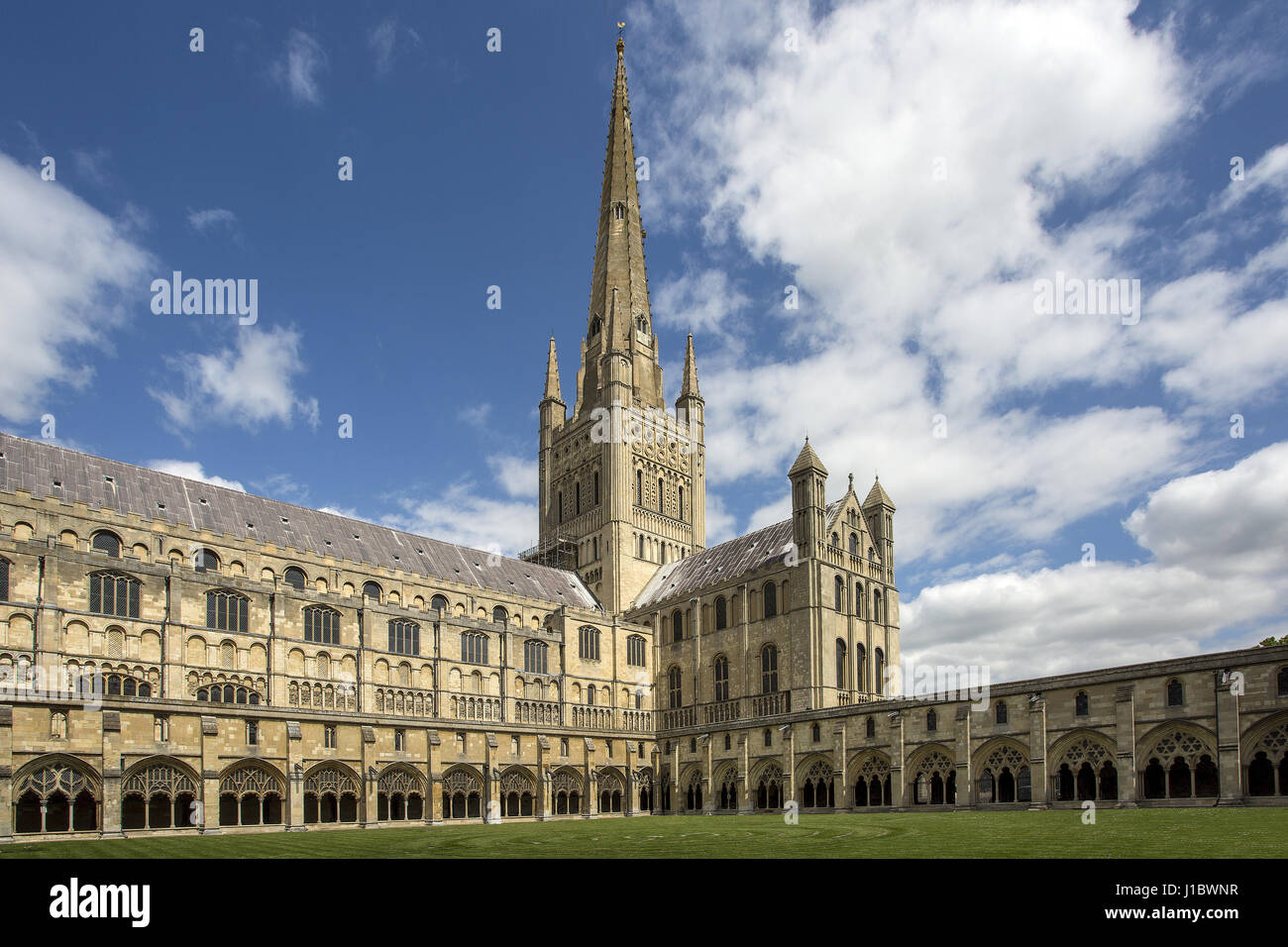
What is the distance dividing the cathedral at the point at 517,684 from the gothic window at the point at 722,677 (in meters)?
0.16

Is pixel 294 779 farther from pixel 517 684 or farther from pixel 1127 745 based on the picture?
pixel 1127 745

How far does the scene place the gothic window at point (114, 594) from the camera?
51.5 m

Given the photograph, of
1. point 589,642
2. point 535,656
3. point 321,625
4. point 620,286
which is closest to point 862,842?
point 321,625

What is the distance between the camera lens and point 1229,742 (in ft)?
131

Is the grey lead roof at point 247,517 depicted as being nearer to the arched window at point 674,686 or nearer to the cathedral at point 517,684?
the cathedral at point 517,684

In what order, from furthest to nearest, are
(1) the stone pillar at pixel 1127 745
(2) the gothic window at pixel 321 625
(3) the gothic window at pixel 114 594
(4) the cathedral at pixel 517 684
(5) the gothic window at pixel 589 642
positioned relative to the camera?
(5) the gothic window at pixel 589 642, (2) the gothic window at pixel 321 625, (3) the gothic window at pixel 114 594, (4) the cathedral at pixel 517 684, (1) the stone pillar at pixel 1127 745

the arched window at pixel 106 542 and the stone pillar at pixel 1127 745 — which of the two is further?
the arched window at pixel 106 542

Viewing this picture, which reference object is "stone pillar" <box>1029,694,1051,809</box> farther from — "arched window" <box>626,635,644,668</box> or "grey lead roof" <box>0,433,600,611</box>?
"grey lead roof" <box>0,433,600,611</box>

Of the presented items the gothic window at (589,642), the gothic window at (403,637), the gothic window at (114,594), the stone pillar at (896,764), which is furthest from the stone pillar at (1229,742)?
the gothic window at (114,594)

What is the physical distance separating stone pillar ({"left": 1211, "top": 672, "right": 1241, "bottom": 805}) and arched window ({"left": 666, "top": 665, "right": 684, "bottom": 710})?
1620 inches

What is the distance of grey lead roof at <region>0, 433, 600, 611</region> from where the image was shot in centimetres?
5659

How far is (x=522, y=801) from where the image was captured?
6244cm

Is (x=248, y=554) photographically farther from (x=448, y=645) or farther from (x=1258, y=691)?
(x=1258, y=691)

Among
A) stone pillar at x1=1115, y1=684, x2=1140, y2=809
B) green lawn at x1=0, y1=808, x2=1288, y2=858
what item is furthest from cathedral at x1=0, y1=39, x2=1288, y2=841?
green lawn at x1=0, y1=808, x2=1288, y2=858
